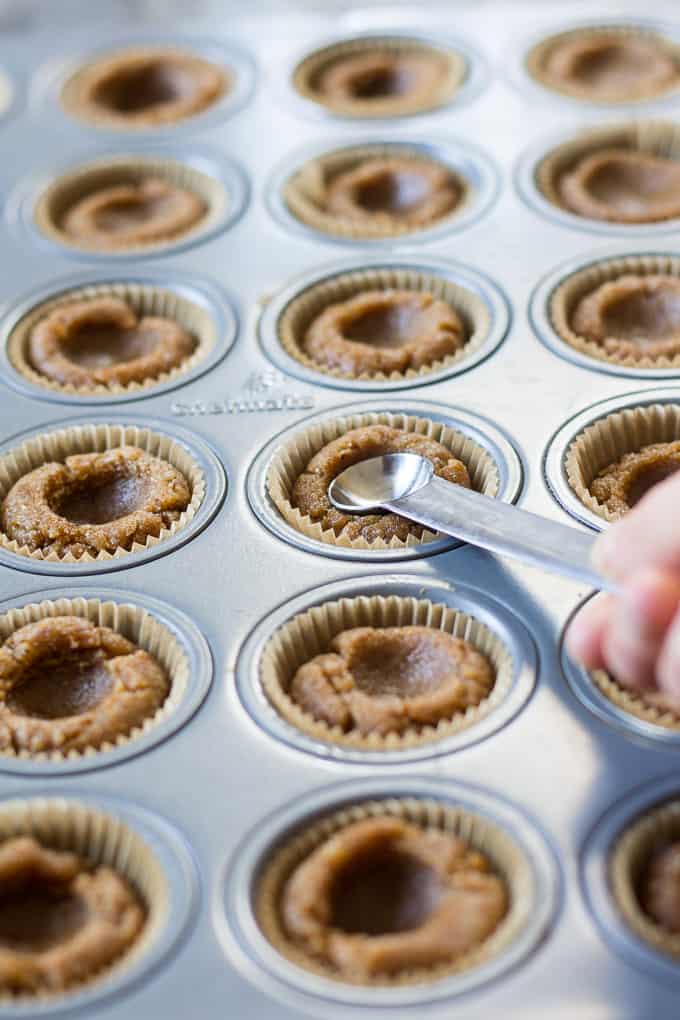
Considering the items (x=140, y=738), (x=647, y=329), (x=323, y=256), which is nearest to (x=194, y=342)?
(x=323, y=256)

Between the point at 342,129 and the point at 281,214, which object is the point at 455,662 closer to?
the point at 281,214

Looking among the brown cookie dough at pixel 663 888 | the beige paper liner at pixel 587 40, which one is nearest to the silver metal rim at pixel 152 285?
the beige paper liner at pixel 587 40

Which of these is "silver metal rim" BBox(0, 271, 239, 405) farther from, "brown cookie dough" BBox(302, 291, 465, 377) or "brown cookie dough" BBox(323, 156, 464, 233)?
"brown cookie dough" BBox(323, 156, 464, 233)

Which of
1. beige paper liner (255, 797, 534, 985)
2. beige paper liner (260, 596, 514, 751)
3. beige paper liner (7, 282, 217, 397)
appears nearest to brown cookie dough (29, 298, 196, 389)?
beige paper liner (7, 282, 217, 397)

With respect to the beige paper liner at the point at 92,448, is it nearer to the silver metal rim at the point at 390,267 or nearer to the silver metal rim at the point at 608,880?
the silver metal rim at the point at 390,267

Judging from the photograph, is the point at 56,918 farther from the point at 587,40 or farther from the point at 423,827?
the point at 587,40
